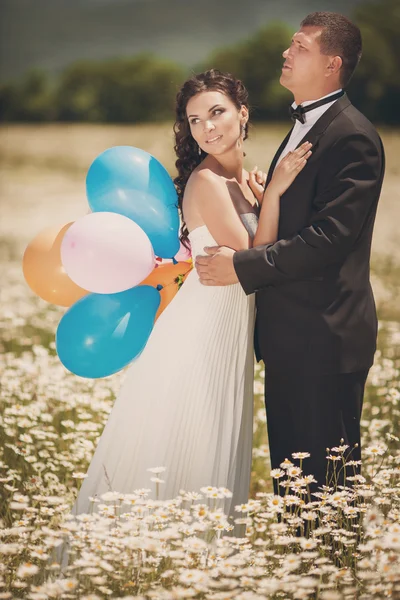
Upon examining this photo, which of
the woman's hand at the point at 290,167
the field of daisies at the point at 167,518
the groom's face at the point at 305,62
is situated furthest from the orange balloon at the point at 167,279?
the groom's face at the point at 305,62

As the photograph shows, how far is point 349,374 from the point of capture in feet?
10.9

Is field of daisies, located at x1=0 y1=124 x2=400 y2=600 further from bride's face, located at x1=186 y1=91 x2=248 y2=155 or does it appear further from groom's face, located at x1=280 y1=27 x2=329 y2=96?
groom's face, located at x1=280 y1=27 x2=329 y2=96

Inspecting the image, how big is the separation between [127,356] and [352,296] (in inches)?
40.8

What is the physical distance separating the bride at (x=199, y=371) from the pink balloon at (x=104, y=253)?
0.87 ft

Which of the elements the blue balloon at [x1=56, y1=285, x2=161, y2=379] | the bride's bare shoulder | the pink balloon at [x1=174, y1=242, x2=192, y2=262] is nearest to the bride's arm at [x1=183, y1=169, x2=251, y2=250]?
the bride's bare shoulder

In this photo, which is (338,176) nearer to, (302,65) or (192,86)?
(302,65)

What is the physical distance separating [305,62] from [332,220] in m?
0.68

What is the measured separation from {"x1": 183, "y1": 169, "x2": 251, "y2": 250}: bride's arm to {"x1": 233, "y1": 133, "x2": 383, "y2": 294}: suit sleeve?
6.5 inches

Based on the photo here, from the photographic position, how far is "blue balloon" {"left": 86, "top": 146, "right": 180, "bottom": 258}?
3.51 metres

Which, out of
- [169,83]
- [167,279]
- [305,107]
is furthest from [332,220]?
[169,83]

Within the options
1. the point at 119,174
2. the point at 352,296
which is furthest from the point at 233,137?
the point at 352,296

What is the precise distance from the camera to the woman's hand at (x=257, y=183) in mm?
3574

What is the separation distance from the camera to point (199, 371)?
3.48 metres

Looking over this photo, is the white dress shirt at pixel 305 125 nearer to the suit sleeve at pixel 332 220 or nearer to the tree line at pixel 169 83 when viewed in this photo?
the suit sleeve at pixel 332 220
